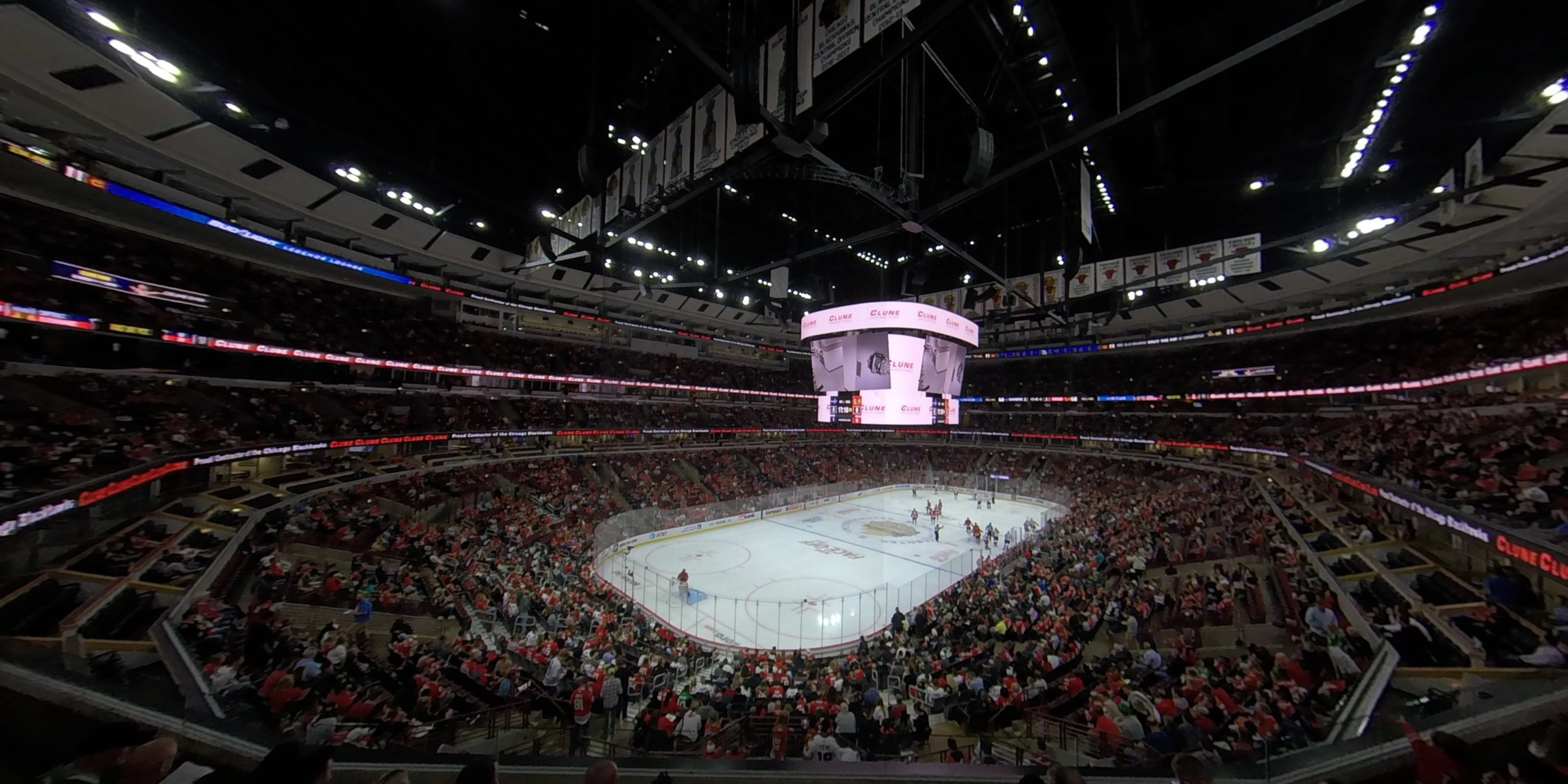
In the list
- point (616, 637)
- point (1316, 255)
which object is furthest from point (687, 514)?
point (1316, 255)

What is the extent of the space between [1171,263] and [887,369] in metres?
8.46

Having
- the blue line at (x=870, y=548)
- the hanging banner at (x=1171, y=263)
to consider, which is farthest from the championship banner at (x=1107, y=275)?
the blue line at (x=870, y=548)

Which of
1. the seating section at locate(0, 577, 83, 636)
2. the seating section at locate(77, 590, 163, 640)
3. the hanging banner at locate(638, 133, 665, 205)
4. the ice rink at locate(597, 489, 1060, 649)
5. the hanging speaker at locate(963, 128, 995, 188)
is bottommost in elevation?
the ice rink at locate(597, 489, 1060, 649)

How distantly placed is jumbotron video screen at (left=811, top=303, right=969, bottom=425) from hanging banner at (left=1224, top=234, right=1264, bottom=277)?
21.5 feet

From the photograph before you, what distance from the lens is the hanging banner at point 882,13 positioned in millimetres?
4500

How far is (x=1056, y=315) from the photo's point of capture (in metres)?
19.0

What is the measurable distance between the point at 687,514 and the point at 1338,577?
1854 cm

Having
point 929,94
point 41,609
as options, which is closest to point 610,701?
point 41,609

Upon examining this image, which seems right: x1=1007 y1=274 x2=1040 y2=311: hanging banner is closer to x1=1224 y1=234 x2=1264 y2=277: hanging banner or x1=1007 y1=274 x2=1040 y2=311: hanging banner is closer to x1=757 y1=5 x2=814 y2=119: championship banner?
x1=1224 y1=234 x2=1264 y2=277: hanging banner

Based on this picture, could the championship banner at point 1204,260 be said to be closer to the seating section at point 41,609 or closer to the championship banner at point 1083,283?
the championship banner at point 1083,283

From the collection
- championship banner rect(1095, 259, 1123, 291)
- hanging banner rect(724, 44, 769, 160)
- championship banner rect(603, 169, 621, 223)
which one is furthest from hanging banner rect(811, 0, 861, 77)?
championship banner rect(1095, 259, 1123, 291)

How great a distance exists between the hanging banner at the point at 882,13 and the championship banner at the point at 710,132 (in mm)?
2490

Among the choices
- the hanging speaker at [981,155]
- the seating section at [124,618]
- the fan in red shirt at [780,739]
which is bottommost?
the fan in red shirt at [780,739]

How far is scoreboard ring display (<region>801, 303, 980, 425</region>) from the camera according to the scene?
13.1 metres
